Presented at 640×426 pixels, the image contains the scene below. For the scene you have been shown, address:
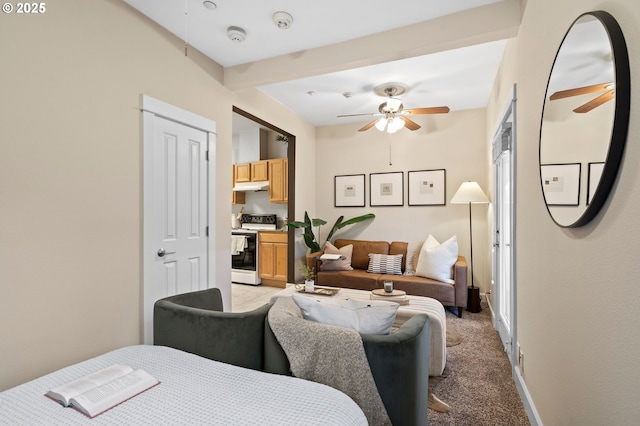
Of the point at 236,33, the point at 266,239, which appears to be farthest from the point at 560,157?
the point at 266,239

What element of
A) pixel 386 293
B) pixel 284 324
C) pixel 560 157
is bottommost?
pixel 386 293

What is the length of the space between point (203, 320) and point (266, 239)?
358 cm

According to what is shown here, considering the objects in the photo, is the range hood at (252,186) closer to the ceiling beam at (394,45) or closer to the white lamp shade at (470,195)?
the ceiling beam at (394,45)

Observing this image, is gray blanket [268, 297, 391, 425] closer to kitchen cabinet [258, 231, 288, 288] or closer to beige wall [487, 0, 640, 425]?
beige wall [487, 0, 640, 425]

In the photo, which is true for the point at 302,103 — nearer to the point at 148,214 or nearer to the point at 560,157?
the point at 148,214

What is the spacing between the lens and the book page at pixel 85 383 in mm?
1030

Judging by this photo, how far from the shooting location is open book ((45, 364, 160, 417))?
3.25ft

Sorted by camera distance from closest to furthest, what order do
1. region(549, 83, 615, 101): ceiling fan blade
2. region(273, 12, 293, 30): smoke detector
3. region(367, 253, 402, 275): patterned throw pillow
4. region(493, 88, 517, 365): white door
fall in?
region(549, 83, 615, 101): ceiling fan blade, region(273, 12, 293, 30): smoke detector, region(493, 88, 517, 365): white door, region(367, 253, 402, 275): patterned throw pillow

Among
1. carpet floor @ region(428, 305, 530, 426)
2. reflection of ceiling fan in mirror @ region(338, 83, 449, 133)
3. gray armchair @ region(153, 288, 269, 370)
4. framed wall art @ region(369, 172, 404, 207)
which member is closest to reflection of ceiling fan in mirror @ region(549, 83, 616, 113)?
gray armchair @ region(153, 288, 269, 370)

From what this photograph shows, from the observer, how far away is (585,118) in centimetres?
110

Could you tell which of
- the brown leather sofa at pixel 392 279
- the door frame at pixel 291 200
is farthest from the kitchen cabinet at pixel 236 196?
the brown leather sofa at pixel 392 279

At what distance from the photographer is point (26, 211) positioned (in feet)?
5.78

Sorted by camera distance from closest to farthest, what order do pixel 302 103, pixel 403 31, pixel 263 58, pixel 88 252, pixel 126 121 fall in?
pixel 88 252 < pixel 126 121 < pixel 403 31 < pixel 263 58 < pixel 302 103

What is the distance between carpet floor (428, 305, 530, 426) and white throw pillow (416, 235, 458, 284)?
775 mm
